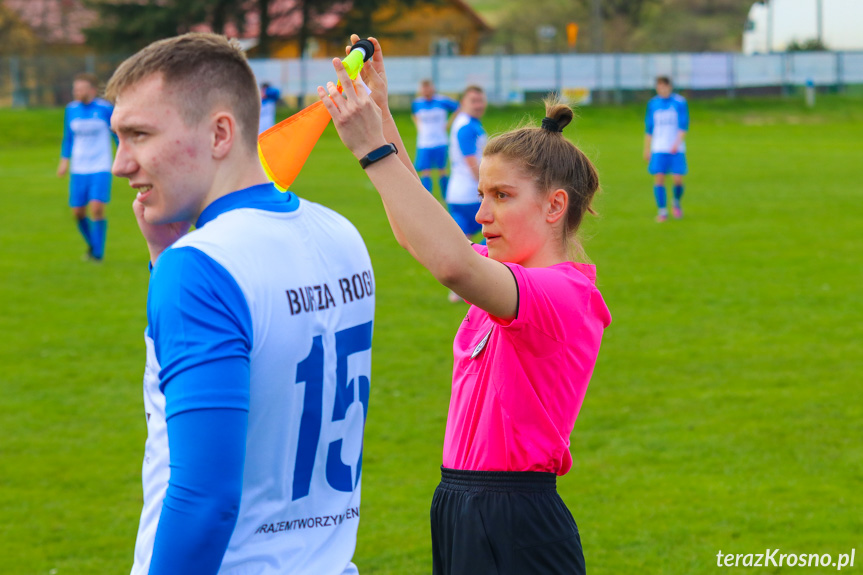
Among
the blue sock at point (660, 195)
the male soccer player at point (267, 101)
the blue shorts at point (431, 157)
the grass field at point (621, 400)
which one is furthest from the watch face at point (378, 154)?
the blue shorts at point (431, 157)

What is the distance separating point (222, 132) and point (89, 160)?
38.7ft

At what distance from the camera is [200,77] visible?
73.2 inches

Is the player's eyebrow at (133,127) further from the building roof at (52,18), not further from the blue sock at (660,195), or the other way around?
the building roof at (52,18)

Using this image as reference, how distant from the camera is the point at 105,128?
13.0 meters

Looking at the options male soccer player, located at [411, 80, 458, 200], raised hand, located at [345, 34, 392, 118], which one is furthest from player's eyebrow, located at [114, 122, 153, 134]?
male soccer player, located at [411, 80, 458, 200]

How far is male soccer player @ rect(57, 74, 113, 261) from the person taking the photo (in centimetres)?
1276

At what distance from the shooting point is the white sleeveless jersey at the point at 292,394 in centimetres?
181

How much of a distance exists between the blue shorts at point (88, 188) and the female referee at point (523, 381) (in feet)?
36.1

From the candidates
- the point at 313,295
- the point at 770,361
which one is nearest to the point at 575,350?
the point at 313,295

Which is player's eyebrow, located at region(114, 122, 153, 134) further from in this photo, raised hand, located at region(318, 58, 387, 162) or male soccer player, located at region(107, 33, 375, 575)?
raised hand, located at region(318, 58, 387, 162)

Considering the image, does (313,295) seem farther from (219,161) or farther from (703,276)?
(703,276)

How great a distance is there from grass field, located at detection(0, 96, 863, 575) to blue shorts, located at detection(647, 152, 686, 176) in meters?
1.05

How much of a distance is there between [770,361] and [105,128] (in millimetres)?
9371

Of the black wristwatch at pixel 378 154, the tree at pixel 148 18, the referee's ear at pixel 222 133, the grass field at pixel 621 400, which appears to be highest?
the tree at pixel 148 18
